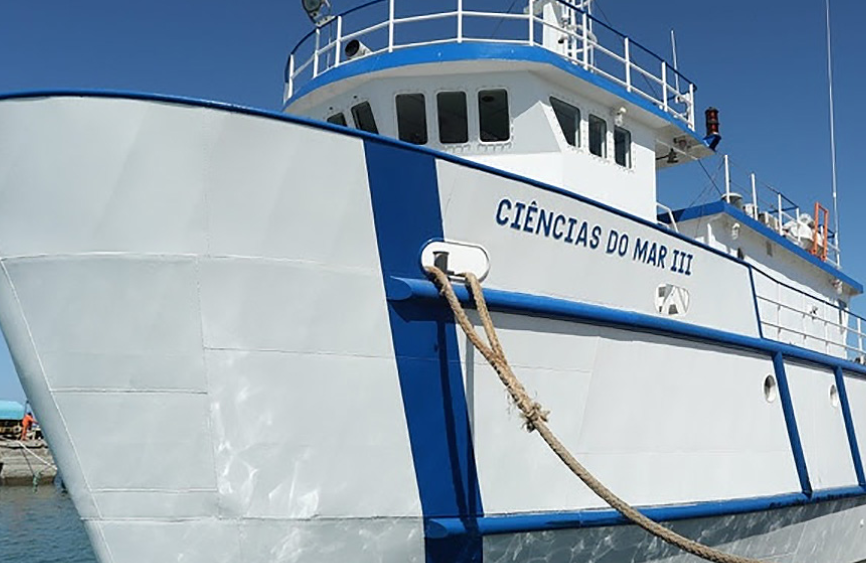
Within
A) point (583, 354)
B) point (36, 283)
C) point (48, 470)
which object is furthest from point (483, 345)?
point (48, 470)

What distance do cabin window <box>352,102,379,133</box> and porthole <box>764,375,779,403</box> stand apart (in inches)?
152

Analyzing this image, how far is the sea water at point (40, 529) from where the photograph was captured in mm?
10453

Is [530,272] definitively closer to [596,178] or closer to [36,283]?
[596,178]

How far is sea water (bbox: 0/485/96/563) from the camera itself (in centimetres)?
1045

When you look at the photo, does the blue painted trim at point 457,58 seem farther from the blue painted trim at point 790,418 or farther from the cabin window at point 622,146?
the blue painted trim at point 790,418

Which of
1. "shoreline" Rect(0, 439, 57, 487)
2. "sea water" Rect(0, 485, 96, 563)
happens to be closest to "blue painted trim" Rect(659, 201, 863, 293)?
"sea water" Rect(0, 485, 96, 563)

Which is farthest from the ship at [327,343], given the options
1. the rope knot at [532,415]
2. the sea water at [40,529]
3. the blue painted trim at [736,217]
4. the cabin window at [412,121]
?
the sea water at [40,529]

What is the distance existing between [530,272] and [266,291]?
1.65 meters

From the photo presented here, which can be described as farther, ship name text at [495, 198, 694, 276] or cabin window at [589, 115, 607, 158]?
cabin window at [589, 115, 607, 158]

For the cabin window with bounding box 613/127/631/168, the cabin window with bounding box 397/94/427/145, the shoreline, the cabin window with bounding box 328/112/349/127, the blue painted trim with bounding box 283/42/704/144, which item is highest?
the blue painted trim with bounding box 283/42/704/144

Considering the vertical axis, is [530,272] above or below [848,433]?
above

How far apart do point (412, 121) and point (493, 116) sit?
678 millimetres

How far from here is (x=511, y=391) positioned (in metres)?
4.14

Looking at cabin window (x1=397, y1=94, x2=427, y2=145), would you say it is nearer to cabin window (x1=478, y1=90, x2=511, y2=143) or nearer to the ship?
cabin window (x1=478, y1=90, x2=511, y2=143)
